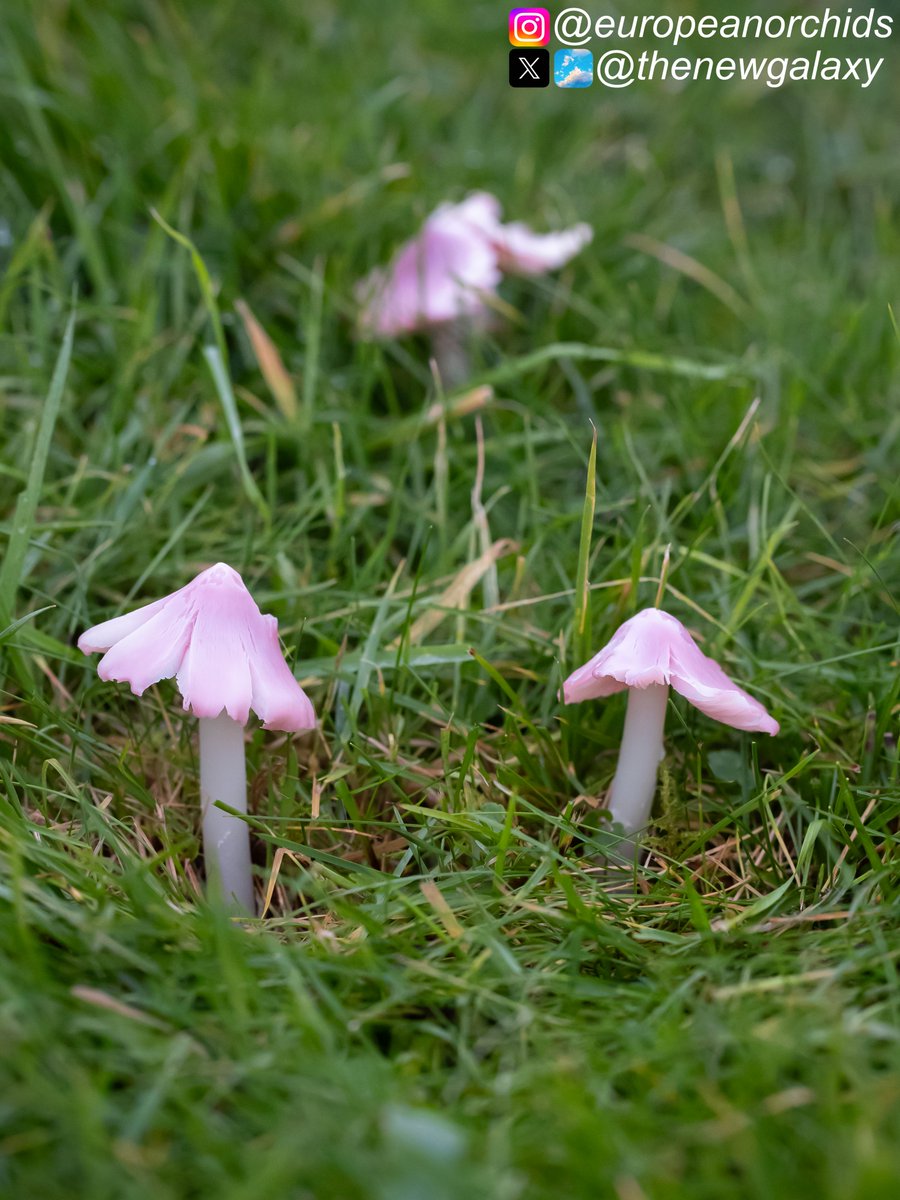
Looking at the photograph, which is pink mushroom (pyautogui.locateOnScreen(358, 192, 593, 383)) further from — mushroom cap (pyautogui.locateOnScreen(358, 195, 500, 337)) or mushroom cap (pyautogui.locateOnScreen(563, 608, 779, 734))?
mushroom cap (pyautogui.locateOnScreen(563, 608, 779, 734))

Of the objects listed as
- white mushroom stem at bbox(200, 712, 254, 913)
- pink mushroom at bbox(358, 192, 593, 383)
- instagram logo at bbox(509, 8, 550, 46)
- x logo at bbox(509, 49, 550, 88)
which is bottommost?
white mushroom stem at bbox(200, 712, 254, 913)

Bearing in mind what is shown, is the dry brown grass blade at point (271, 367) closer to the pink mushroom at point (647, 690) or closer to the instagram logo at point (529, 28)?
the pink mushroom at point (647, 690)

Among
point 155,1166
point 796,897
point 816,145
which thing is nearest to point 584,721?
point 796,897

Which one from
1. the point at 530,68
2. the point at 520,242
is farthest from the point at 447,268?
the point at 530,68

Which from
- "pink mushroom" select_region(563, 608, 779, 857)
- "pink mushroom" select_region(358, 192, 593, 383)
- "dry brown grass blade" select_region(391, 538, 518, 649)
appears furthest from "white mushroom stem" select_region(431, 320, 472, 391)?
"pink mushroom" select_region(563, 608, 779, 857)

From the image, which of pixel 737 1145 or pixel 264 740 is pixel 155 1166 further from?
pixel 264 740

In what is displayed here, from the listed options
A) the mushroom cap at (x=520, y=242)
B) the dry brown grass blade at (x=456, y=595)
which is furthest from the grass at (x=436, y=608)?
the mushroom cap at (x=520, y=242)

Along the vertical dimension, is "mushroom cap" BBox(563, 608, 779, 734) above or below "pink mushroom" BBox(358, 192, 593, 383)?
below
